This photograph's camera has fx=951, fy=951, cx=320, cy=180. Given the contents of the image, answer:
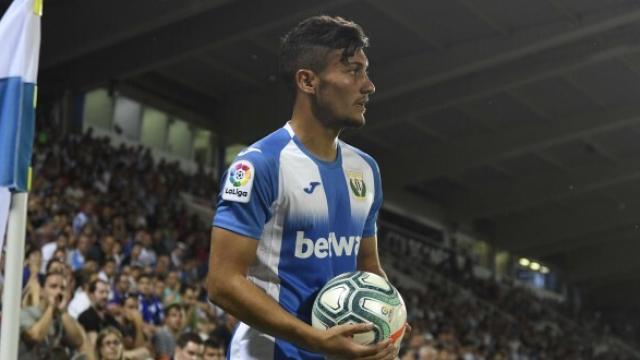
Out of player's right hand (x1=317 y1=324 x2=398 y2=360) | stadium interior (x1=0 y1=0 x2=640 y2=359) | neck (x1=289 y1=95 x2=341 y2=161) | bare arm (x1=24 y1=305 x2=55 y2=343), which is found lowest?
player's right hand (x1=317 y1=324 x2=398 y2=360)

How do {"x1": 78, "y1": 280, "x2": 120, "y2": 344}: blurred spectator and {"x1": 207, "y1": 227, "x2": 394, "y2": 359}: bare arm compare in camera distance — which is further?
{"x1": 78, "y1": 280, "x2": 120, "y2": 344}: blurred spectator

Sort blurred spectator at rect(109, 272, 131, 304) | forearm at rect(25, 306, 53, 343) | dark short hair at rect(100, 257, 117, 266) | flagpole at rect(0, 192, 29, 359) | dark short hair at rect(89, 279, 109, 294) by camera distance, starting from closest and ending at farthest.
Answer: flagpole at rect(0, 192, 29, 359) → forearm at rect(25, 306, 53, 343) → dark short hair at rect(89, 279, 109, 294) → blurred spectator at rect(109, 272, 131, 304) → dark short hair at rect(100, 257, 117, 266)

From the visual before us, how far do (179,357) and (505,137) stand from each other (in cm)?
2003

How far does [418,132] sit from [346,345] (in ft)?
84.2

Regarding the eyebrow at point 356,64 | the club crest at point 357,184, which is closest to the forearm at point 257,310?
the club crest at point 357,184

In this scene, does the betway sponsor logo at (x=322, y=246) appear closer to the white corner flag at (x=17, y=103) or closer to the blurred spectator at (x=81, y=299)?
the white corner flag at (x=17, y=103)

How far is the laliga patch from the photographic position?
112 inches

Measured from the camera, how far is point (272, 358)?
9.74 feet

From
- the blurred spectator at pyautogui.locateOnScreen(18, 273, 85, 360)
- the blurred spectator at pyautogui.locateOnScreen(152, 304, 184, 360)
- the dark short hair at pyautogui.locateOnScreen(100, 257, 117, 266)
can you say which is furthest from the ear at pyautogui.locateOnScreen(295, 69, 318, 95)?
the dark short hair at pyautogui.locateOnScreen(100, 257, 117, 266)

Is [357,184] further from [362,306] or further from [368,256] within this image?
[362,306]

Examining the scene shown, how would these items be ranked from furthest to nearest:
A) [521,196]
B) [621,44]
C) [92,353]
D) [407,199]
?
1. [407,199]
2. [521,196]
3. [621,44]
4. [92,353]

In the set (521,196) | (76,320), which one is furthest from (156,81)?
(76,320)

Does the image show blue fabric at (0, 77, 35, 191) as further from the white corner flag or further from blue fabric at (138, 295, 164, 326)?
blue fabric at (138, 295, 164, 326)

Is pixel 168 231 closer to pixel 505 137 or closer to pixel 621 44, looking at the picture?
pixel 621 44
